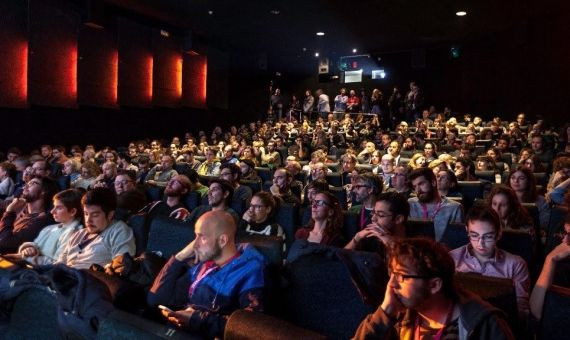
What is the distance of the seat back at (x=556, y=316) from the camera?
1.29m

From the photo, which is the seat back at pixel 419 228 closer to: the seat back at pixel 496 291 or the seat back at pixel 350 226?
the seat back at pixel 350 226

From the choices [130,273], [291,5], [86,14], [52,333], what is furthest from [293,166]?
[86,14]

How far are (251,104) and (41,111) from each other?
783cm

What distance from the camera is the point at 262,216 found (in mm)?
3143

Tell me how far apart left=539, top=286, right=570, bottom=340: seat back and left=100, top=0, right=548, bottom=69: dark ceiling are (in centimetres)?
809

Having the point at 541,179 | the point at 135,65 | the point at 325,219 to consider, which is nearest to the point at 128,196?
the point at 325,219

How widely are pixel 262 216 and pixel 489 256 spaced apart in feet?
4.86

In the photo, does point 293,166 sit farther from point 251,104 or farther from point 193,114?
point 251,104

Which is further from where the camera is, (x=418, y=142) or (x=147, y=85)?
(x=147, y=85)

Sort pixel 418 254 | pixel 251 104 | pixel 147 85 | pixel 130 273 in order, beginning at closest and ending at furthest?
pixel 418 254 → pixel 130 273 → pixel 147 85 → pixel 251 104

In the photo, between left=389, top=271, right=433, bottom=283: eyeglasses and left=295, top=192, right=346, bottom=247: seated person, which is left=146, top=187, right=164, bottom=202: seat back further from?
left=389, top=271, right=433, bottom=283: eyeglasses

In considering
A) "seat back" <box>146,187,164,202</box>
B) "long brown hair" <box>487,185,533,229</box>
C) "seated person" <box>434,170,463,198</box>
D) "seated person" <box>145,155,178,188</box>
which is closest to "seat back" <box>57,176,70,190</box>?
"seated person" <box>145,155,178,188</box>

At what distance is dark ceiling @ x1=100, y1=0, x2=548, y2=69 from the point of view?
8992 mm

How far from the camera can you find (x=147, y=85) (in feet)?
36.1
